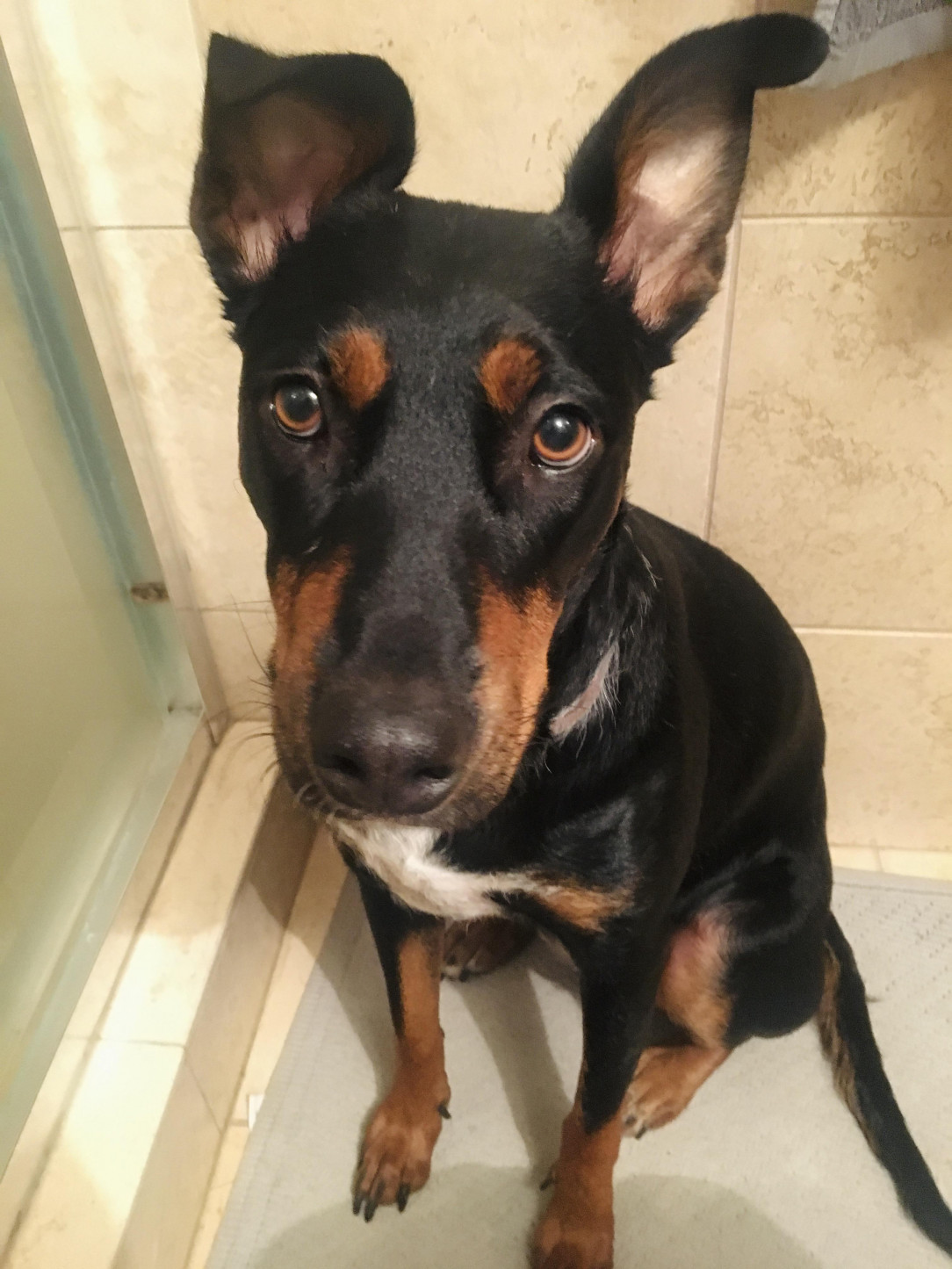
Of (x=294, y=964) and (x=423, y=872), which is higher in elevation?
(x=423, y=872)

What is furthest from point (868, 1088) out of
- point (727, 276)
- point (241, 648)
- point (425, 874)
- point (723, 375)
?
point (241, 648)

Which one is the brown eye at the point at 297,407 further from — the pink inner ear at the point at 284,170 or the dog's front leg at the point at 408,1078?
the dog's front leg at the point at 408,1078

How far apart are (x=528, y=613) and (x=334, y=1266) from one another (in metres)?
1.18

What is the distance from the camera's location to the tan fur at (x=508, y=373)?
0.81 m

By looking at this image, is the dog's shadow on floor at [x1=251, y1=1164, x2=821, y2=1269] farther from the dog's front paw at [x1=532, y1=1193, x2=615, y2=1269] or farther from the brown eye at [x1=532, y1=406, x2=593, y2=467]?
the brown eye at [x1=532, y1=406, x2=593, y2=467]

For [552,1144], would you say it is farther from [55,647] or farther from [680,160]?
[680,160]

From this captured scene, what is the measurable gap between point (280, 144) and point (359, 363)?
332 millimetres

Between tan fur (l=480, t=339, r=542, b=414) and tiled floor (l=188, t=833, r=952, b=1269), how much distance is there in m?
1.39


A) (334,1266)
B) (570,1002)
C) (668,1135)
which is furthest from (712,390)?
(334,1266)

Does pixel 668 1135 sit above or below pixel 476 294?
below

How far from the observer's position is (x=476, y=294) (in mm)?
837

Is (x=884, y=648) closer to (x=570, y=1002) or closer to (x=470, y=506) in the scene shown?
(x=570, y=1002)

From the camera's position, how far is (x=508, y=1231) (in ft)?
4.70

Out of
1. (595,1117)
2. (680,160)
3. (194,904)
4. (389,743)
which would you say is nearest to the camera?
(389,743)
